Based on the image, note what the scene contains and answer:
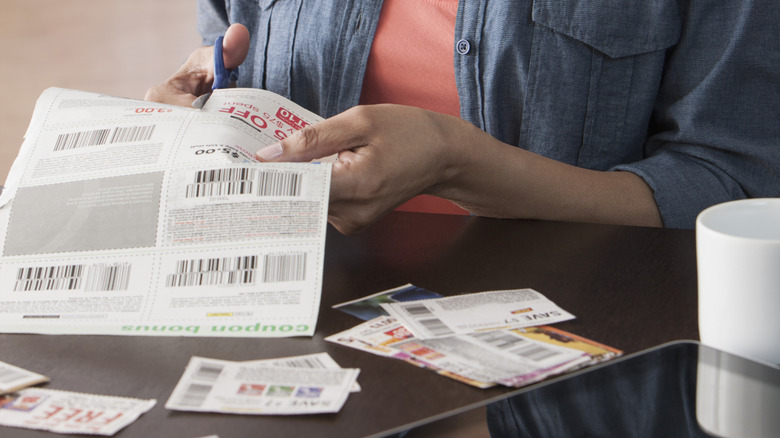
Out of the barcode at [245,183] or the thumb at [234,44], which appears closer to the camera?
the barcode at [245,183]

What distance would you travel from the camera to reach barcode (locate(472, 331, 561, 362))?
0.44m

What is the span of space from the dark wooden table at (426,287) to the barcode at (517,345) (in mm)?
44

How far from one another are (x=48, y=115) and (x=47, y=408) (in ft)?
1.18

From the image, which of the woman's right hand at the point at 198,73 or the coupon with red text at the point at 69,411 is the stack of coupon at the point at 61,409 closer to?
the coupon with red text at the point at 69,411

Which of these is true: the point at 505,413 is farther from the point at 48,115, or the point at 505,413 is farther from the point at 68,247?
the point at 48,115

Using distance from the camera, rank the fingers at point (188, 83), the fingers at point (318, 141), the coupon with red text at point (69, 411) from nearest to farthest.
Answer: the coupon with red text at point (69, 411) < the fingers at point (318, 141) < the fingers at point (188, 83)

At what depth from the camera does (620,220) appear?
82 centimetres

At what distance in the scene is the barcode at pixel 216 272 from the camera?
541mm

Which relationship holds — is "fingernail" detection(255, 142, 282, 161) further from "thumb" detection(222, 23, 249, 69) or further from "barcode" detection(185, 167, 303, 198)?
"thumb" detection(222, 23, 249, 69)

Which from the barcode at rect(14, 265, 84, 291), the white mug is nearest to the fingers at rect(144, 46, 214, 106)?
the barcode at rect(14, 265, 84, 291)

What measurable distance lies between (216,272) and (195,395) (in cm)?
14

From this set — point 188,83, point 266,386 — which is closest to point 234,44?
point 188,83

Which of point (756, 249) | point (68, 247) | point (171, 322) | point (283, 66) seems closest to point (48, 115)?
point (68, 247)

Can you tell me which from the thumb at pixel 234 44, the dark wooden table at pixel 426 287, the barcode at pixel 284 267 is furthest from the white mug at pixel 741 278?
the thumb at pixel 234 44
